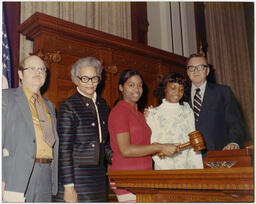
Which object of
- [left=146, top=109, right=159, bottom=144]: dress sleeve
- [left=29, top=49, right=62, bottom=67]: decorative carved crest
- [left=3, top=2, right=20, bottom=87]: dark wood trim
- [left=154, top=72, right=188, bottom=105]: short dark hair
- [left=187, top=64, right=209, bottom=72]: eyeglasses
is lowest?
[left=146, top=109, right=159, bottom=144]: dress sleeve

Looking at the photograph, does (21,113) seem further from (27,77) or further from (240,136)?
(240,136)

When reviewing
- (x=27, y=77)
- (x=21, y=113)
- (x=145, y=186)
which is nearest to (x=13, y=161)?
(x=21, y=113)

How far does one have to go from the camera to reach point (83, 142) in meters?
2.47

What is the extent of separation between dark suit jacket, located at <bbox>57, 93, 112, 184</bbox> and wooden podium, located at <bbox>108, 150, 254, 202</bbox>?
321 mm

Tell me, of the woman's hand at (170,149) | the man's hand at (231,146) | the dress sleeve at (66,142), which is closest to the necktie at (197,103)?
the man's hand at (231,146)

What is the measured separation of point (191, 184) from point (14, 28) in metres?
2.95

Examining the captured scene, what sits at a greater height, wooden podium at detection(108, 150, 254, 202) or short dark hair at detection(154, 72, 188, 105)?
short dark hair at detection(154, 72, 188, 105)

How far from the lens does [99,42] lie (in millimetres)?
3863

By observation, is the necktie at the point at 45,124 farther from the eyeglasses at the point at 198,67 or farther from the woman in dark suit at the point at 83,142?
the eyeglasses at the point at 198,67

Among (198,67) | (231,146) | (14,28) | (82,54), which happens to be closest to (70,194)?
(231,146)

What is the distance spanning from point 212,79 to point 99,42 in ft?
10.9

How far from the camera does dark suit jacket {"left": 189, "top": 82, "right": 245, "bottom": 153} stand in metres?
2.74

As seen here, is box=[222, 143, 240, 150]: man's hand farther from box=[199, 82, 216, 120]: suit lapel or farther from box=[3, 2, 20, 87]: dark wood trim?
box=[3, 2, 20, 87]: dark wood trim

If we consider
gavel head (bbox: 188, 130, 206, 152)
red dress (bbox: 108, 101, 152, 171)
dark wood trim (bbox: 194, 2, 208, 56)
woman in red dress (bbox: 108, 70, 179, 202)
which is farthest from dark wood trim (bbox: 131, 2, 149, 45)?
gavel head (bbox: 188, 130, 206, 152)
